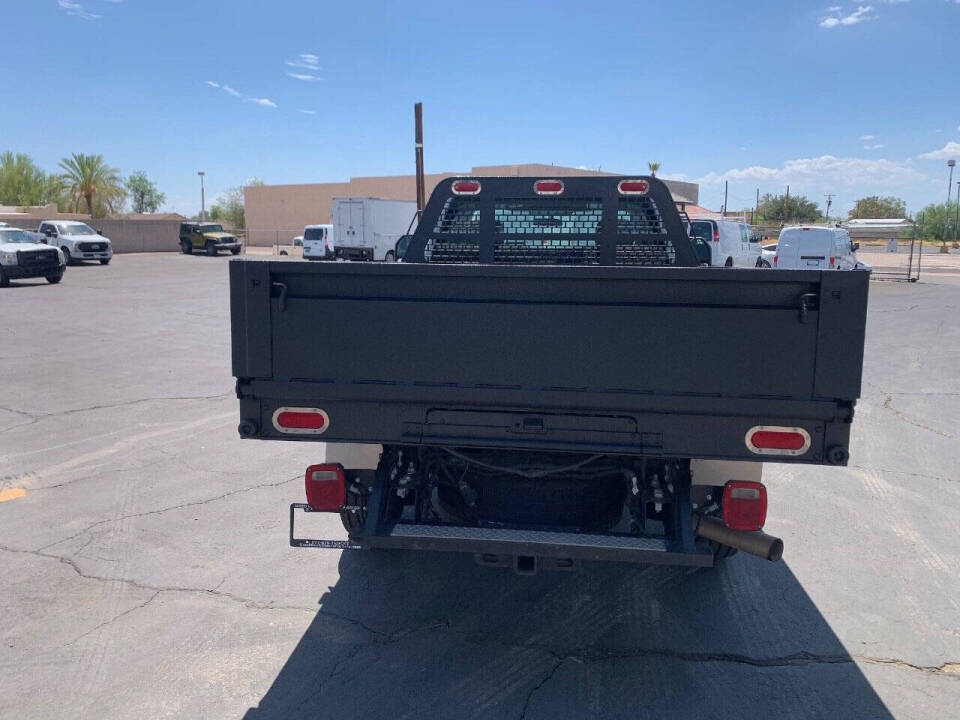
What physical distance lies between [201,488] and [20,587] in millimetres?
1856

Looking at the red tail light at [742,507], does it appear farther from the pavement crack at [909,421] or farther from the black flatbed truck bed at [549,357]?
the pavement crack at [909,421]

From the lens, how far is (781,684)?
371cm

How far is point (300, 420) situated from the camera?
12.3ft

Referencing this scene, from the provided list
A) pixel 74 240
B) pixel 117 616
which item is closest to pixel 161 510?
pixel 117 616

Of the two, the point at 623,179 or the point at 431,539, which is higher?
the point at 623,179

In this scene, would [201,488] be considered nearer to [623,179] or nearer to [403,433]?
[403,433]

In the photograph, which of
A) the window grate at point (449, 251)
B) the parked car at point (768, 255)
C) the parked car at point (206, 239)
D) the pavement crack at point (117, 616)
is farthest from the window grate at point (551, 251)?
the parked car at point (206, 239)

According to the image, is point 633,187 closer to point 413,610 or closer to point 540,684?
point 413,610

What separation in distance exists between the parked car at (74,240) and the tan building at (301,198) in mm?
27960

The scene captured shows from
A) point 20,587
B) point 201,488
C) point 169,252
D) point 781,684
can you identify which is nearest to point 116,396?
point 201,488

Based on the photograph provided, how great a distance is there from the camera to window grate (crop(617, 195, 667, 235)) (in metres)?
5.47

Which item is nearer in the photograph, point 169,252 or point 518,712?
point 518,712

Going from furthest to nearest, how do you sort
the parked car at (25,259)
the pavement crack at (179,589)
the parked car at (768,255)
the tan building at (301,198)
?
the tan building at (301,198) → the parked car at (768,255) → the parked car at (25,259) → the pavement crack at (179,589)

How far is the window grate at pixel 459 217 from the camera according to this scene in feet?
18.5
